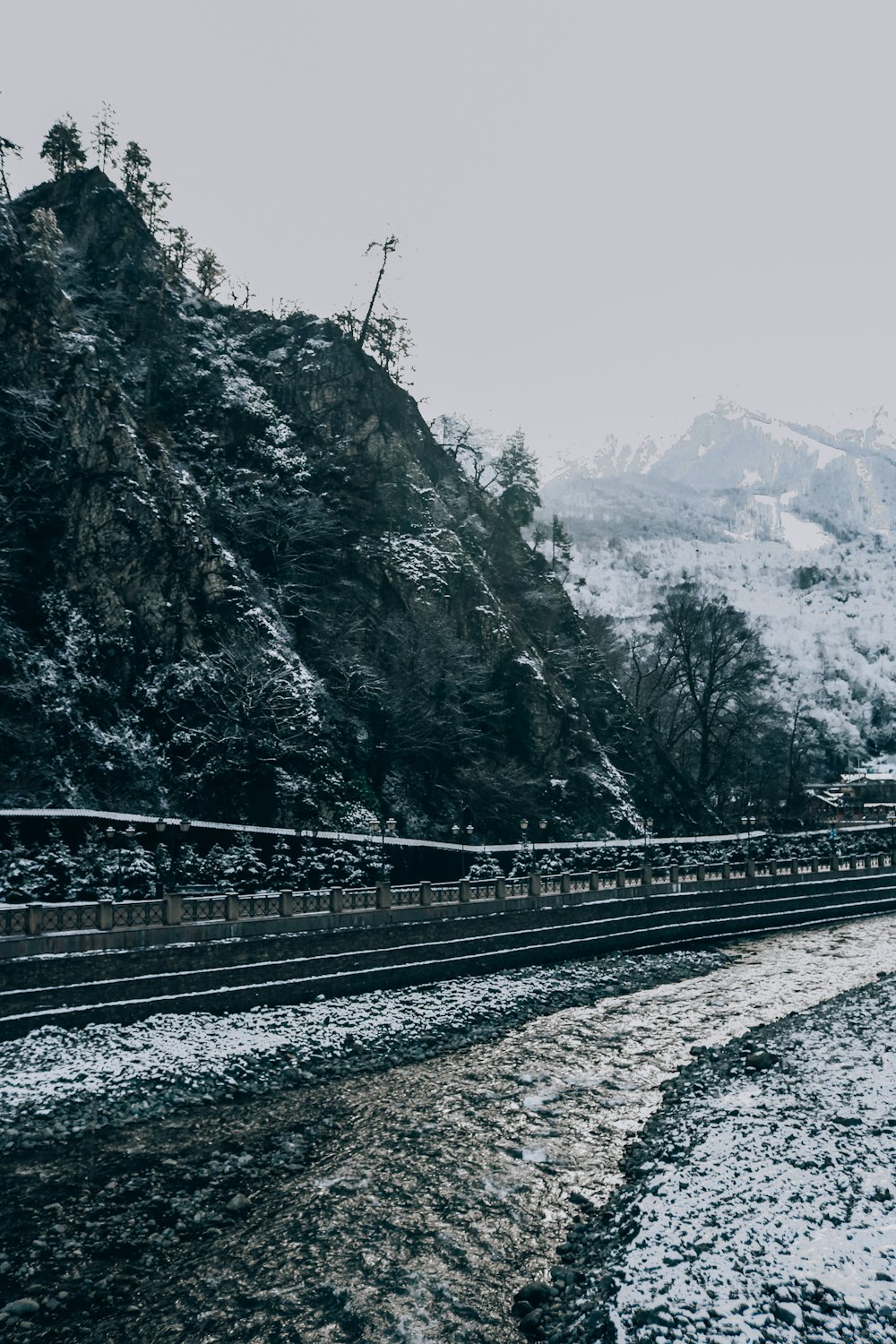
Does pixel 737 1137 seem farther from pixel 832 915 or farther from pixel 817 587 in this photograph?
pixel 817 587

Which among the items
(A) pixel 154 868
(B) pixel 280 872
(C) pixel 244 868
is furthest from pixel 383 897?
(A) pixel 154 868

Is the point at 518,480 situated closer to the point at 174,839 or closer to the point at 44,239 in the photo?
the point at 44,239

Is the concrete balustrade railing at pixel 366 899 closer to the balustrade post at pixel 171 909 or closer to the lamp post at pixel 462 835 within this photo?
the balustrade post at pixel 171 909

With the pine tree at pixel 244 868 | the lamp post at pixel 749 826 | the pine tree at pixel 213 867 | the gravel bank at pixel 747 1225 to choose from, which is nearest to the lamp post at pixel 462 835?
the pine tree at pixel 244 868

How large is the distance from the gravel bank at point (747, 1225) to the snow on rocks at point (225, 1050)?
24.4ft

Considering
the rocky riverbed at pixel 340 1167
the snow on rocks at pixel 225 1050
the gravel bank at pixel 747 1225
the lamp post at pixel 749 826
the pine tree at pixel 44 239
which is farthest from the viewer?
the lamp post at pixel 749 826

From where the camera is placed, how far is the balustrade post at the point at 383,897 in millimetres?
28016

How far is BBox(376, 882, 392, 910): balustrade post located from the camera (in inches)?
1103

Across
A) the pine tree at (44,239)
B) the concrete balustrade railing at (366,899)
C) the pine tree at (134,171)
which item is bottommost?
the concrete balustrade railing at (366,899)

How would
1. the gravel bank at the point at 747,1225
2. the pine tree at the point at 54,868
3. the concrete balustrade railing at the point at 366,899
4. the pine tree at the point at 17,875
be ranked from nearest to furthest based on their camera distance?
the gravel bank at the point at 747,1225 → the concrete balustrade railing at the point at 366,899 → the pine tree at the point at 17,875 → the pine tree at the point at 54,868

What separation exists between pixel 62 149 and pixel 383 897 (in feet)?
184

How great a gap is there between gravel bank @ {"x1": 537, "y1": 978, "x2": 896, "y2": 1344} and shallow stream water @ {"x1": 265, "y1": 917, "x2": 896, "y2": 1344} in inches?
30.5

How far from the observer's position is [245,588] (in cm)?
3928

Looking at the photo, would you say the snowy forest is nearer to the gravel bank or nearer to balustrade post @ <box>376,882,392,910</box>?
balustrade post @ <box>376,882,392,910</box>
